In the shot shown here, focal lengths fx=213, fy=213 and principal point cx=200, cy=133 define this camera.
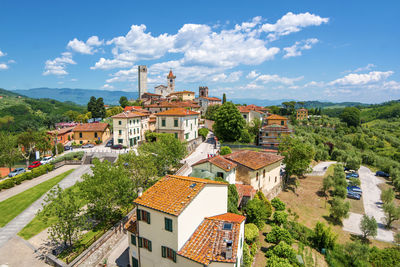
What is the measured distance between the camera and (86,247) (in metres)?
19.1

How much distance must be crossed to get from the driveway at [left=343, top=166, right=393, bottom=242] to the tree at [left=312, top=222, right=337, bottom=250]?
23.3 ft

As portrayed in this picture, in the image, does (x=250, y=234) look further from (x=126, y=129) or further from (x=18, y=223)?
(x=126, y=129)

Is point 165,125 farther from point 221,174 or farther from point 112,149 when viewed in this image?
point 221,174

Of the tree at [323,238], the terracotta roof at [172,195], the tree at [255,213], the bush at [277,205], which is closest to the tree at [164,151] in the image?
the terracotta roof at [172,195]

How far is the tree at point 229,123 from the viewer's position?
51.3 m

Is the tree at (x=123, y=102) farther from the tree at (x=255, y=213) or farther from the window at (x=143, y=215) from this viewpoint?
the window at (x=143, y=215)

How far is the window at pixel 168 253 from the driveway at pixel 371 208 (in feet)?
92.8

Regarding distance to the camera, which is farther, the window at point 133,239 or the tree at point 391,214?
the tree at point 391,214

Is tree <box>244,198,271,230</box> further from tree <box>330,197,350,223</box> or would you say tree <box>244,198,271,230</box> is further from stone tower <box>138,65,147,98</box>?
stone tower <box>138,65,147,98</box>

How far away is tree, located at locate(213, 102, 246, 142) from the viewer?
5128 cm

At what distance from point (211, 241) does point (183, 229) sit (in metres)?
2.22

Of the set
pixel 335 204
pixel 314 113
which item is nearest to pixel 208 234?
pixel 335 204

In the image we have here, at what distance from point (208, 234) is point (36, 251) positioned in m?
16.3

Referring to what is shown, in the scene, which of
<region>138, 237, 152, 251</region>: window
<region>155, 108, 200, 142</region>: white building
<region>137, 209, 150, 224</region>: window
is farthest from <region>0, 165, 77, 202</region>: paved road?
<region>137, 209, 150, 224</region>: window
